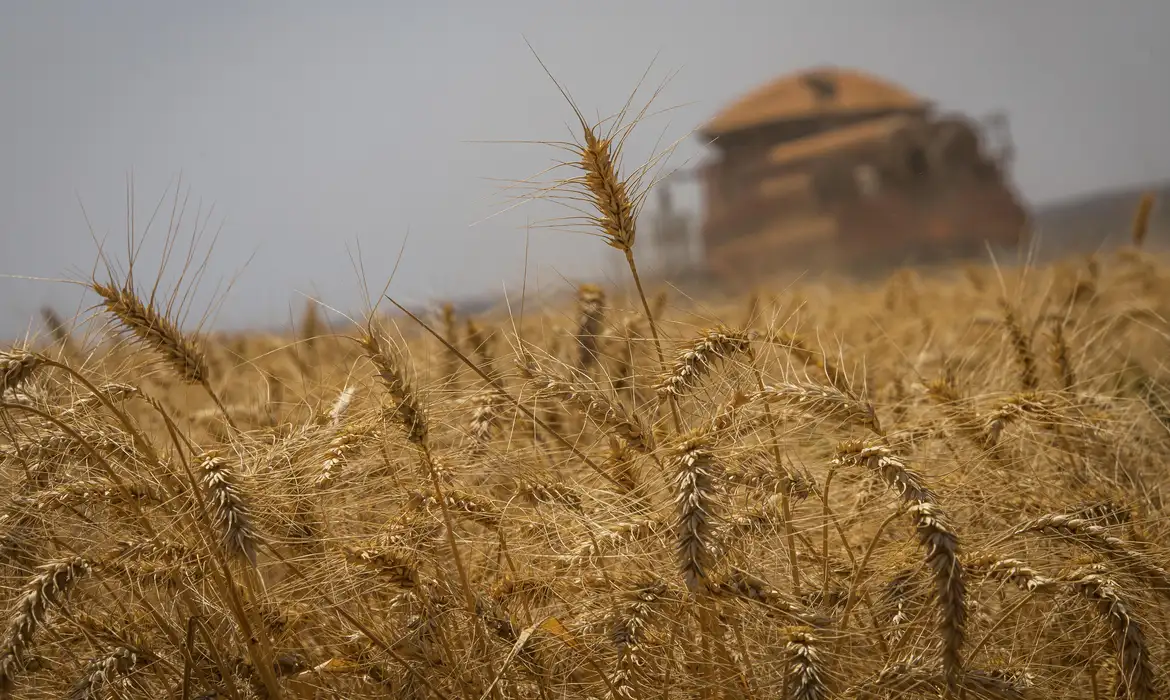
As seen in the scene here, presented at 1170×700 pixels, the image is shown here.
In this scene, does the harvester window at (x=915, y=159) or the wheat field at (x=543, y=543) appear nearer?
the wheat field at (x=543, y=543)

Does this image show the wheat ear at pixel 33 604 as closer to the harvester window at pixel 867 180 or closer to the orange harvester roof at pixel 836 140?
the harvester window at pixel 867 180

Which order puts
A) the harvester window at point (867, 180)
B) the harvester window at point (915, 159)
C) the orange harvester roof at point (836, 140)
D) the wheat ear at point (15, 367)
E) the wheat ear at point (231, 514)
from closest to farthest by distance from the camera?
1. the wheat ear at point (231, 514)
2. the wheat ear at point (15, 367)
3. the harvester window at point (915, 159)
4. the harvester window at point (867, 180)
5. the orange harvester roof at point (836, 140)

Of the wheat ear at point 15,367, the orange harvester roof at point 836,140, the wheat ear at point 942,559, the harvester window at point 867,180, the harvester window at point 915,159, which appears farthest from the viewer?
the orange harvester roof at point 836,140

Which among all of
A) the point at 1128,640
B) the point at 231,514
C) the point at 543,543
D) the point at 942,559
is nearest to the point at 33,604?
the point at 231,514

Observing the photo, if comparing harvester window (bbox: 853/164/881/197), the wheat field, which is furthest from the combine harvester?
the wheat field

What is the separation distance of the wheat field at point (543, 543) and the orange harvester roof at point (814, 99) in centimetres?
3227

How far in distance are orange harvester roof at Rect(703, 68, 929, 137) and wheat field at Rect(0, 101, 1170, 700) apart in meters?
32.3

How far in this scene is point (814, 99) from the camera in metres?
34.0

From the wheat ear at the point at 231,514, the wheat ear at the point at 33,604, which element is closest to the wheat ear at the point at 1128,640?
the wheat ear at the point at 231,514

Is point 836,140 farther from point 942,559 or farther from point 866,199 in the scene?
point 942,559

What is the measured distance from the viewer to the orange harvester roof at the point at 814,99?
1336 inches

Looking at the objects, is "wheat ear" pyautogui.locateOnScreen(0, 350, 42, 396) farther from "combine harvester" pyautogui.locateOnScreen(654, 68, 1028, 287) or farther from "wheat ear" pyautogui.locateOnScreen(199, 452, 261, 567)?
"combine harvester" pyautogui.locateOnScreen(654, 68, 1028, 287)

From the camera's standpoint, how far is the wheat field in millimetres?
1678

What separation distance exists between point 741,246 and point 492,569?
1187 inches
